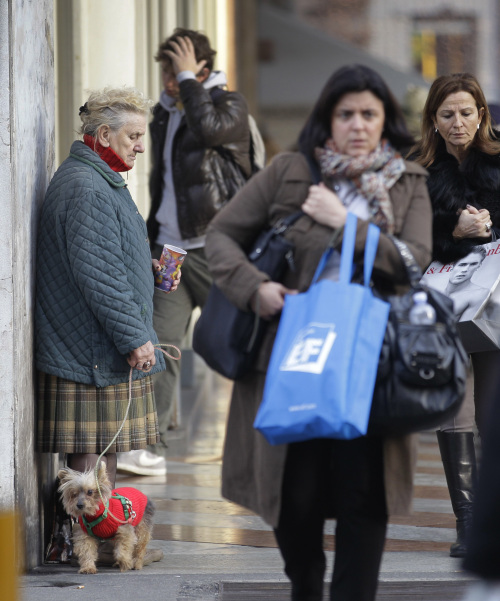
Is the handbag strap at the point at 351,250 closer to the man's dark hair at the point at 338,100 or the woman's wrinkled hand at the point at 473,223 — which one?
the man's dark hair at the point at 338,100

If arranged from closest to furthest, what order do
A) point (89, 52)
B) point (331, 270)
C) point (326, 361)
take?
point (326, 361) → point (331, 270) → point (89, 52)

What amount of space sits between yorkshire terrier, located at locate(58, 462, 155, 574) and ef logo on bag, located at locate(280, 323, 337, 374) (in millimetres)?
1784

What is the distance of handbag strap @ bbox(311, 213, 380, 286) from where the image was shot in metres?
3.29

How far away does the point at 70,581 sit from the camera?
4.73 metres

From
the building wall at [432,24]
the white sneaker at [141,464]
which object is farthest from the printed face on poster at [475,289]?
the building wall at [432,24]

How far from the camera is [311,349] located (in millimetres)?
3191

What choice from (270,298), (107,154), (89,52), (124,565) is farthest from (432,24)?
(270,298)

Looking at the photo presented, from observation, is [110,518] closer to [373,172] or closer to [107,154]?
[107,154]

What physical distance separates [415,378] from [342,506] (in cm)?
49

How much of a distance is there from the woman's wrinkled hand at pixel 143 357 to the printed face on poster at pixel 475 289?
1267mm

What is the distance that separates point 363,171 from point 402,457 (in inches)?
34.1

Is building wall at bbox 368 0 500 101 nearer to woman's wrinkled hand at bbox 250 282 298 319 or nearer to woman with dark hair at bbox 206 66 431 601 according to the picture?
woman with dark hair at bbox 206 66 431 601

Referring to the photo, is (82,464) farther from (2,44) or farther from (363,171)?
(363,171)

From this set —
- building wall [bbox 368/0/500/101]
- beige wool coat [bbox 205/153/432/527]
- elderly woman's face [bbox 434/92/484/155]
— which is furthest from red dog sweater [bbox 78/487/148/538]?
building wall [bbox 368/0/500/101]
